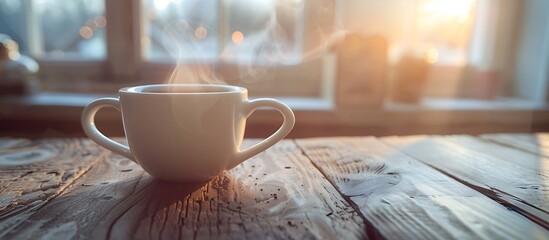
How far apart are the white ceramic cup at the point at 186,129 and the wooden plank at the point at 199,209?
0.02 m

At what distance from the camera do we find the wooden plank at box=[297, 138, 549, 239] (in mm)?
323

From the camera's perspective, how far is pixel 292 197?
0.40 meters

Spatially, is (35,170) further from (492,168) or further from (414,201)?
(492,168)

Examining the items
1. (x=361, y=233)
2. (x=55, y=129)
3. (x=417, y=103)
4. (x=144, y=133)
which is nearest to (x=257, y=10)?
(x=417, y=103)

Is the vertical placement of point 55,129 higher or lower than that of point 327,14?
lower

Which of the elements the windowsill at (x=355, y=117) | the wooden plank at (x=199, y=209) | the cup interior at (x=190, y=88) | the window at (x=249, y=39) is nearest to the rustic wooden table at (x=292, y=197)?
the wooden plank at (x=199, y=209)

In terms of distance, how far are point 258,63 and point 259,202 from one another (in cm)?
129

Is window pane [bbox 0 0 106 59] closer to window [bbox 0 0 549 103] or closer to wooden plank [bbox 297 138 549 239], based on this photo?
window [bbox 0 0 549 103]

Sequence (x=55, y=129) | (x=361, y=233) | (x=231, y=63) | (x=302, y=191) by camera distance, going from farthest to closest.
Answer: (x=231, y=63)
(x=55, y=129)
(x=302, y=191)
(x=361, y=233)

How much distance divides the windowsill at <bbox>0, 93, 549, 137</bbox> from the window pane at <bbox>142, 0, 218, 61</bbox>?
0.39m

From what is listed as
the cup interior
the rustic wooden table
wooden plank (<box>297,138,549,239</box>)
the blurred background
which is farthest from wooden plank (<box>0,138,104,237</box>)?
the blurred background

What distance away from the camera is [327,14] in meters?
1.54

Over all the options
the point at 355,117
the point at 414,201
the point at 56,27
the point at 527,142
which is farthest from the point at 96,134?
the point at 56,27

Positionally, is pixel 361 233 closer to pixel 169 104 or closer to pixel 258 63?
pixel 169 104
